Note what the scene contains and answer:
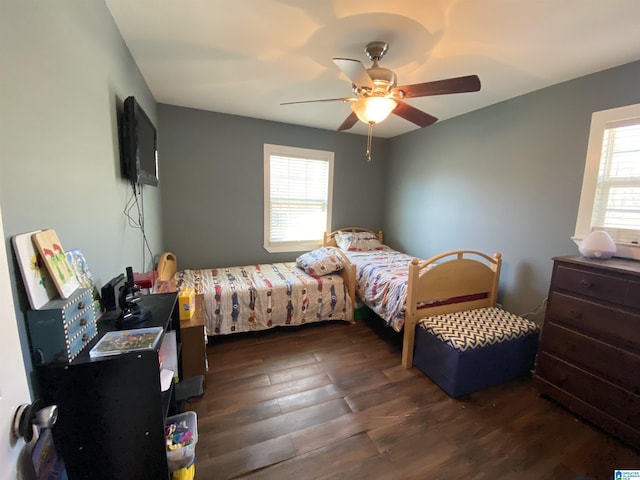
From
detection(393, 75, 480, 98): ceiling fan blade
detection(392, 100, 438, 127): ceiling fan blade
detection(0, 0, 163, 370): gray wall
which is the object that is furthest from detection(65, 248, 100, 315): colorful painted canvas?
detection(392, 100, 438, 127): ceiling fan blade

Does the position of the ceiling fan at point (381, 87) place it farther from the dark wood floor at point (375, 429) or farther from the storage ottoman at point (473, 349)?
the dark wood floor at point (375, 429)

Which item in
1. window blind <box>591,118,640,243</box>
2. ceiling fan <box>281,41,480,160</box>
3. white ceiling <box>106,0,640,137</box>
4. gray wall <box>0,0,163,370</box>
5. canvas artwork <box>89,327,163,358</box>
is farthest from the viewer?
window blind <box>591,118,640,243</box>

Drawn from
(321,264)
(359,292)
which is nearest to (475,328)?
(359,292)

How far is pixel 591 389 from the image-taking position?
169 cm

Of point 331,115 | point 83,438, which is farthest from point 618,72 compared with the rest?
point 83,438

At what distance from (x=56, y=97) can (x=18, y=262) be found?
624 mm

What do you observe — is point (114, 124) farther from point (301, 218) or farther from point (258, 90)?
point (301, 218)

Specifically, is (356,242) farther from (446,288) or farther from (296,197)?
(446,288)

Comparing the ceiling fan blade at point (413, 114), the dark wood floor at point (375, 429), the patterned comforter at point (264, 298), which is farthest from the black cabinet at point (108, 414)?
the ceiling fan blade at point (413, 114)

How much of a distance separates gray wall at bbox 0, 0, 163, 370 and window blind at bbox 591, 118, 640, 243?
3214 millimetres

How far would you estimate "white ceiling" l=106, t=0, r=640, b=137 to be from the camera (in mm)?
1390

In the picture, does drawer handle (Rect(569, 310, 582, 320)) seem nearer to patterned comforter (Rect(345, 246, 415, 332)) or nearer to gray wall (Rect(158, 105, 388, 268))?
patterned comforter (Rect(345, 246, 415, 332))

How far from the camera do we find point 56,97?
0.96 m

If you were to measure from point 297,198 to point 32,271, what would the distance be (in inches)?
120
